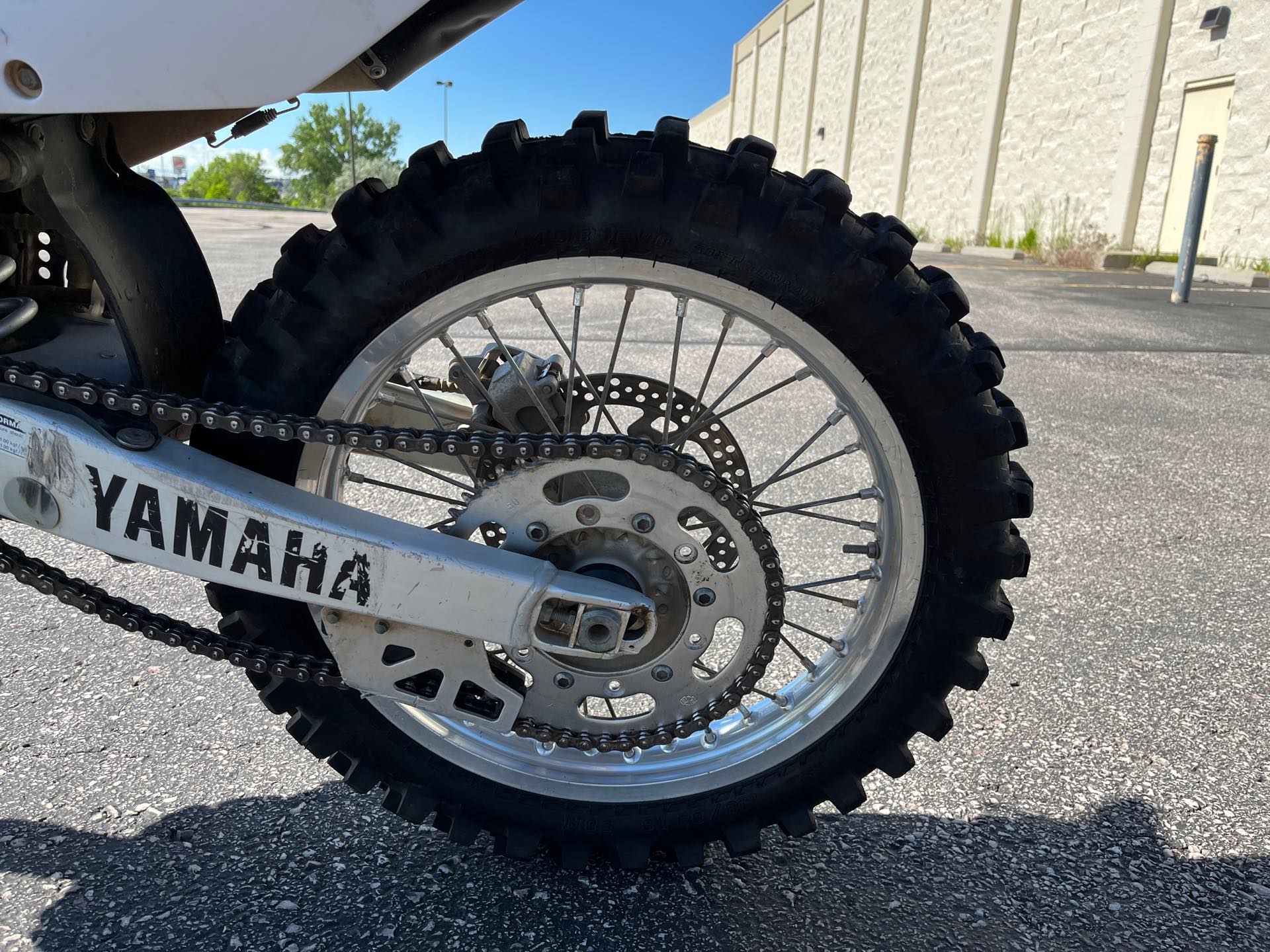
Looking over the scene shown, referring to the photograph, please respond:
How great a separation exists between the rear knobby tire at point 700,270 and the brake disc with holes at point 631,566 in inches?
12.5

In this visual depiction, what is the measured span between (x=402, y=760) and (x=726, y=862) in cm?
68

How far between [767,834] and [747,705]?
0.92 ft

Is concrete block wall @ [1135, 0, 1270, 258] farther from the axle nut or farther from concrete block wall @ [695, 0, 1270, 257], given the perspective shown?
the axle nut

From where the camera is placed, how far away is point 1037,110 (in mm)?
18172

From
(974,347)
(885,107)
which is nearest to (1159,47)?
(885,107)

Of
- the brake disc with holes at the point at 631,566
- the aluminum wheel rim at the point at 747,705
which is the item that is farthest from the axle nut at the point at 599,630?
the aluminum wheel rim at the point at 747,705

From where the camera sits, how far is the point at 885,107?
87.0ft

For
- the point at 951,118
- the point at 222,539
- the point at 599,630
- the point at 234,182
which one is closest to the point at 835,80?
the point at 951,118

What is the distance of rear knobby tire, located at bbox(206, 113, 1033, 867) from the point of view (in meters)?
1.47

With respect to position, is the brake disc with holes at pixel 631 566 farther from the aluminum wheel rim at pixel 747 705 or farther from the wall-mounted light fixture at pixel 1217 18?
the wall-mounted light fixture at pixel 1217 18

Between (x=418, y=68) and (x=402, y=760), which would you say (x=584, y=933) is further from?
(x=418, y=68)

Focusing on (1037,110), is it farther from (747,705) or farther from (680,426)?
(747,705)

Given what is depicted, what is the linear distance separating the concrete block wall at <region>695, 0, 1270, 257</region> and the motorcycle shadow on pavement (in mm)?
13696

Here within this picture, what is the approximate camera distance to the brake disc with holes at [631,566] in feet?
5.27
